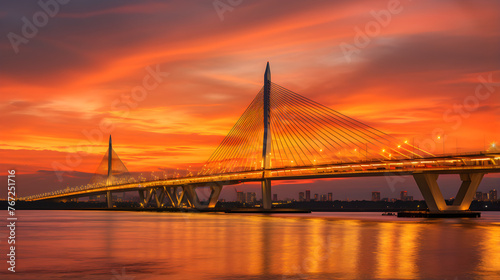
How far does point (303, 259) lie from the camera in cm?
2489

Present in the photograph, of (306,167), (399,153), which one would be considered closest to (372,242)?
(399,153)

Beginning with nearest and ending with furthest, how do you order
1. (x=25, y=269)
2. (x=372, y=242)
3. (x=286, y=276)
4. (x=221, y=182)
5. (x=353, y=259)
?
(x=286, y=276) → (x=25, y=269) → (x=353, y=259) → (x=372, y=242) → (x=221, y=182)

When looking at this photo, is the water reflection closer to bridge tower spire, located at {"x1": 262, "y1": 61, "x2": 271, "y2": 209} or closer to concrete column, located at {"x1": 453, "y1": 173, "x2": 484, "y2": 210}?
concrete column, located at {"x1": 453, "y1": 173, "x2": 484, "y2": 210}

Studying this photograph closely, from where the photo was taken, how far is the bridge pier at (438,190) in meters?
79.1

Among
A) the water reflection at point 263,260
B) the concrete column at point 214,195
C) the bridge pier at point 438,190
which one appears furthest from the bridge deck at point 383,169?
the water reflection at point 263,260

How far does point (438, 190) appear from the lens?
8169 centimetres

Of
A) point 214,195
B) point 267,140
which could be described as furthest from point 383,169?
point 214,195

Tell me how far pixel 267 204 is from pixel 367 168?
33769mm

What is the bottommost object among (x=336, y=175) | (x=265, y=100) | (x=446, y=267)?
(x=446, y=267)

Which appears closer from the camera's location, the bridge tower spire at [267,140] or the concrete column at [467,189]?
the concrete column at [467,189]

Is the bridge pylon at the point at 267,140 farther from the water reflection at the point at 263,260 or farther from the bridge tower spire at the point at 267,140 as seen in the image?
the water reflection at the point at 263,260

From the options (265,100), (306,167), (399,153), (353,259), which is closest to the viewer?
(353,259)

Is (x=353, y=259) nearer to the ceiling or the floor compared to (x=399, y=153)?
nearer to the floor

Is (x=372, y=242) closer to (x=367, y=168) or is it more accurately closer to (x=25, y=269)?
(x=25, y=269)
